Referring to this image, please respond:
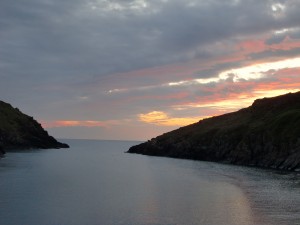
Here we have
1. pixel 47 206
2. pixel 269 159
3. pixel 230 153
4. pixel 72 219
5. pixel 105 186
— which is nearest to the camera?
pixel 72 219

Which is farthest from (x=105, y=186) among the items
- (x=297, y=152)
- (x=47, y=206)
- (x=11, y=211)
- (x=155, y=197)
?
(x=297, y=152)

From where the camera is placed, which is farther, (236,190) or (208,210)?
(236,190)

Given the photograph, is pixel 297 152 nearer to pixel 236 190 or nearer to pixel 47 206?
pixel 236 190

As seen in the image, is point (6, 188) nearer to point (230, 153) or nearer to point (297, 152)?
point (297, 152)

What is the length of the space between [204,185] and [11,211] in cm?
5677

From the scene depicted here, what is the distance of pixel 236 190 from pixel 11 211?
2198 inches

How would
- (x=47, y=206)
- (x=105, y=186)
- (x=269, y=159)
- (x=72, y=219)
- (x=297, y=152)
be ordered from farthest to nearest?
(x=269, y=159) → (x=297, y=152) → (x=105, y=186) → (x=47, y=206) → (x=72, y=219)

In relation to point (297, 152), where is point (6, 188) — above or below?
below

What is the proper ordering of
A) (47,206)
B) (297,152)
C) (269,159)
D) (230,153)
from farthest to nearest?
(230,153) < (269,159) < (297,152) < (47,206)

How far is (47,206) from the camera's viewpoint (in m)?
75.3

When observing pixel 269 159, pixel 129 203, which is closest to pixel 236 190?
pixel 129 203

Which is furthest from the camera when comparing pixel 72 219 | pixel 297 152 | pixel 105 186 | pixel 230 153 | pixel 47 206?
pixel 230 153

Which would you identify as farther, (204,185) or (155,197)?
(204,185)

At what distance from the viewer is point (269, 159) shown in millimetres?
164625
